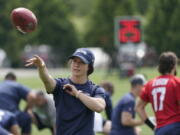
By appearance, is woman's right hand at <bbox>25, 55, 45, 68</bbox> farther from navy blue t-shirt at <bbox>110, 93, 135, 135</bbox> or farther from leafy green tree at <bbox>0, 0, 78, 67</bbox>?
leafy green tree at <bbox>0, 0, 78, 67</bbox>

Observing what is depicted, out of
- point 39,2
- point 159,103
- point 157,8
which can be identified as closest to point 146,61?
point 157,8

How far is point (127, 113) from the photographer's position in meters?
11.1

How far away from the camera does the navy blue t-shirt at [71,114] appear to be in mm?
7223

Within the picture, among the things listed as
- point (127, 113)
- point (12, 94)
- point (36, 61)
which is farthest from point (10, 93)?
point (36, 61)

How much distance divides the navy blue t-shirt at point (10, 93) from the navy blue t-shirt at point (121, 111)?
6.93ft

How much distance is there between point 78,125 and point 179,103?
1.58m

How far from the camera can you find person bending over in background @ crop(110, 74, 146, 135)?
36.1 feet

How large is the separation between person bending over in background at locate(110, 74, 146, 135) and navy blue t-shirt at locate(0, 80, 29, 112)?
215cm

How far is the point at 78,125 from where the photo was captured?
7219 mm

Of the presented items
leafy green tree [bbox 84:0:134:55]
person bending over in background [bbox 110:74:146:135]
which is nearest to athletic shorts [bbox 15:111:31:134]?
person bending over in background [bbox 110:74:146:135]

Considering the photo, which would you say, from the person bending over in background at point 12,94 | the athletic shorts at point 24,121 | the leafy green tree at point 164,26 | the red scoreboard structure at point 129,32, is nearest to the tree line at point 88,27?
the leafy green tree at point 164,26

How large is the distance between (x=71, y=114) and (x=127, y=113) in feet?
12.8

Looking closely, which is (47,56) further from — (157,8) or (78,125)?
(78,125)

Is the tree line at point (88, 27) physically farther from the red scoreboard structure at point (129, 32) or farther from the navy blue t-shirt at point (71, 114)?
the navy blue t-shirt at point (71, 114)
